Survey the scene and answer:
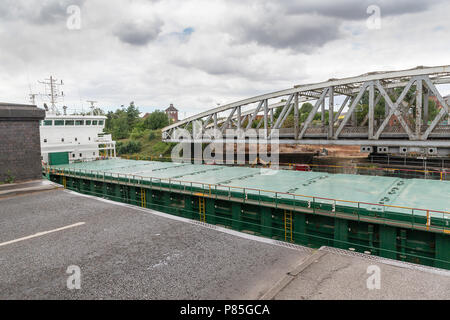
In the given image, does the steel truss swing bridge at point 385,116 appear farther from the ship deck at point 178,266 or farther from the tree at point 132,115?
the tree at point 132,115

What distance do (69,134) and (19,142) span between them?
1825 cm

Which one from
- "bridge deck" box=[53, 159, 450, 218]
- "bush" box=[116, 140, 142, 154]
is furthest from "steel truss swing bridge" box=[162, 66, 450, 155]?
"bush" box=[116, 140, 142, 154]

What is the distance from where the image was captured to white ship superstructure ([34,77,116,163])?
34.0 m

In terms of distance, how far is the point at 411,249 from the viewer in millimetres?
11859

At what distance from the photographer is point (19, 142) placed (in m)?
18.7

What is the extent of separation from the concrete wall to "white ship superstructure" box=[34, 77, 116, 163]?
15.6 m

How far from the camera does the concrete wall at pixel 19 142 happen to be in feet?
59.4
